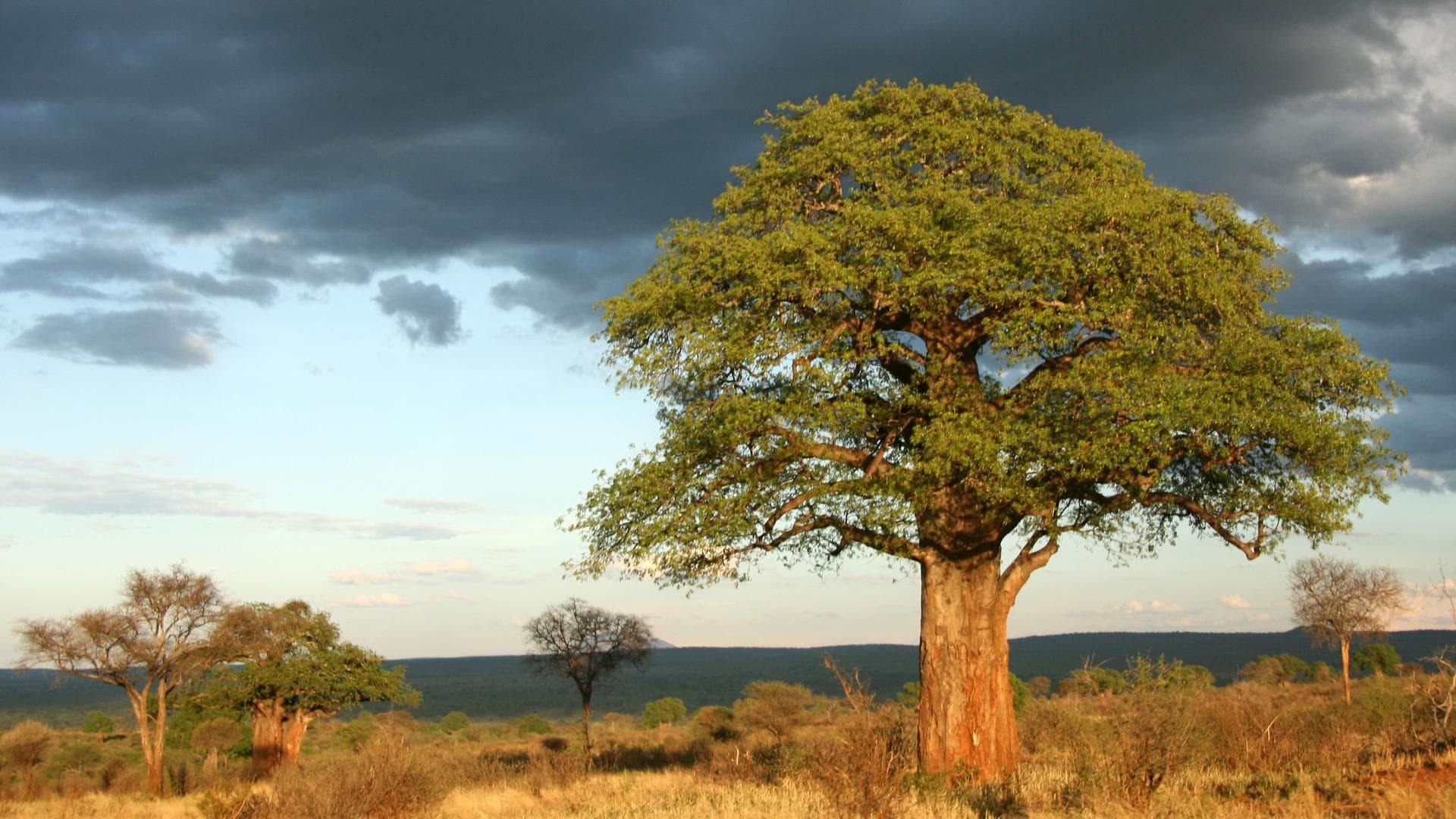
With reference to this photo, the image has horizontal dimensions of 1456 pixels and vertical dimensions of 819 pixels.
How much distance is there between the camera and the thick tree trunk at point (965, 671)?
56.1 feet

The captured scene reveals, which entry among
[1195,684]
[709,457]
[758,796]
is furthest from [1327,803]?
[709,457]

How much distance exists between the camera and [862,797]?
1344cm

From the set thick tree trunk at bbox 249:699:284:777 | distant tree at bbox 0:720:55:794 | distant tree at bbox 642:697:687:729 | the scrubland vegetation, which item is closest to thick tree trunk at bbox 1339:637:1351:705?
the scrubland vegetation

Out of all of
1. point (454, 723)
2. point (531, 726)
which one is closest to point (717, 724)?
point (531, 726)

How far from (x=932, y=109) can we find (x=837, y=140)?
185 cm

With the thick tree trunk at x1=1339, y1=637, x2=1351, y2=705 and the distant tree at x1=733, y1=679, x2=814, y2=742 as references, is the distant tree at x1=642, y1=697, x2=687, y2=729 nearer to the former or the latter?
the distant tree at x1=733, y1=679, x2=814, y2=742

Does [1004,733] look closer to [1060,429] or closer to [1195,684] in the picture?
[1195,684]

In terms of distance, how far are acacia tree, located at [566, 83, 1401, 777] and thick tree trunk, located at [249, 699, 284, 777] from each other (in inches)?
841

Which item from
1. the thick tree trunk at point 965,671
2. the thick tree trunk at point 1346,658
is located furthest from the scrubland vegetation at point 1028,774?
the thick tree trunk at point 1346,658

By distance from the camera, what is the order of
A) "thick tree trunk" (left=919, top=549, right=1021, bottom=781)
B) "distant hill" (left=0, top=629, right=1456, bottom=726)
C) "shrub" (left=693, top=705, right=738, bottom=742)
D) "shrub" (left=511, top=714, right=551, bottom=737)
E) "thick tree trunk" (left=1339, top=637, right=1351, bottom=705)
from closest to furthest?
"thick tree trunk" (left=919, top=549, right=1021, bottom=781) → "thick tree trunk" (left=1339, top=637, right=1351, bottom=705) → "shrub" (left=693, top=705, right=738, bottom=742) → "shrub" (left=511, top=714, right=551, bottom=737) → "distant hill" (left=0, top=629, right=1456, bottom=726)

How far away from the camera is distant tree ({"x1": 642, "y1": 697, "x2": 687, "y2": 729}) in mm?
61875

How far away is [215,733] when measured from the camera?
53.7 m

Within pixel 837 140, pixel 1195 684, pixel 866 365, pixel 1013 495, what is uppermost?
pixel 837 140

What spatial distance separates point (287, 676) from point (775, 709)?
19692mm
